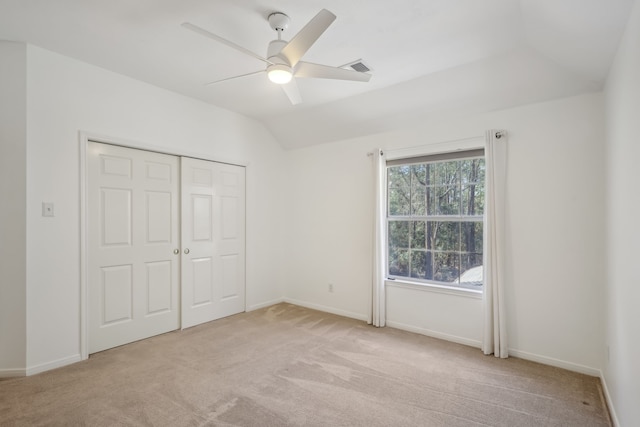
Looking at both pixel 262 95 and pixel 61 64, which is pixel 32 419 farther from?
pixel 262 95

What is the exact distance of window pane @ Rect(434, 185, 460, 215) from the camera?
3.47m

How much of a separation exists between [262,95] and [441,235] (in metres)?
2.65

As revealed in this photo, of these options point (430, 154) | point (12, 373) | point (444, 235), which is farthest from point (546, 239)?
point (12, 373)

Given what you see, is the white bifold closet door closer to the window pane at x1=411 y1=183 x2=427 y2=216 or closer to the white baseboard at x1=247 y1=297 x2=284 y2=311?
the white baseboard at x1=247 y1=297 x2=284 y2=311

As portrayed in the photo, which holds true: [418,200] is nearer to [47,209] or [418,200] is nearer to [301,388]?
[301,388]

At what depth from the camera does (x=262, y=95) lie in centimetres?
367

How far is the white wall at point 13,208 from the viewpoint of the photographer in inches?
101

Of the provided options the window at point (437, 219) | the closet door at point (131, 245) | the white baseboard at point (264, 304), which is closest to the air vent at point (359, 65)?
the window at point (437, 219)

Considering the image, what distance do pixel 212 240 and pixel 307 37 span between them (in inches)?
114

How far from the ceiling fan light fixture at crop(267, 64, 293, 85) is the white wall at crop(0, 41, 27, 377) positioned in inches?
85.0

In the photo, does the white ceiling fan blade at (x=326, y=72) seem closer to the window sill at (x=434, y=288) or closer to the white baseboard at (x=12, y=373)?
the window sill at (x=434, y=288)

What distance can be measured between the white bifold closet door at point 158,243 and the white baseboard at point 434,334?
214 cm

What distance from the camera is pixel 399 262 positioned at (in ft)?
12.8

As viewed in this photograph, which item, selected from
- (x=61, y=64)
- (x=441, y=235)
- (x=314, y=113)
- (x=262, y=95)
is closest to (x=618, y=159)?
(x=441, y=235)
